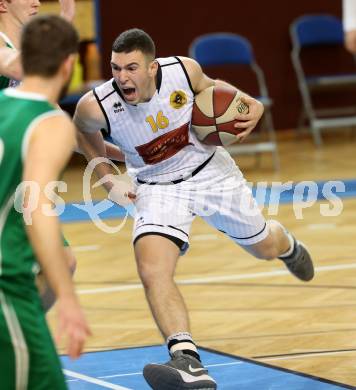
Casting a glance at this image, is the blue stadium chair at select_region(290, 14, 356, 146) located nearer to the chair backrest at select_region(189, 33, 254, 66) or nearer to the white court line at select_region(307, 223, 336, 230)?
the chair backrest at select_region(189, 33, 254, 66)

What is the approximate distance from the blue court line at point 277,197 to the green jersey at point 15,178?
6.33m

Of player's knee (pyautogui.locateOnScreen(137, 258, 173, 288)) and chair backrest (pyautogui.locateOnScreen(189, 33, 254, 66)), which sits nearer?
player's knee (pyautogui.locateOnScreen(137, 258, 173, 288))

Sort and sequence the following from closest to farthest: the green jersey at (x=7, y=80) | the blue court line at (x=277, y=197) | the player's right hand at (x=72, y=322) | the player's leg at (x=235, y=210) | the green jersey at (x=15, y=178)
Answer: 1. the player's right hand at (x=72, y=322)
2. the green jersey at (x=15, y=178)
3. the green jersey at (x=7, y=80)
4. the player's leg at (x=235, y=210)
5. the blue court line at (x=277, y=197)

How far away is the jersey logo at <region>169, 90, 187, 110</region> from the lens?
18.4ft

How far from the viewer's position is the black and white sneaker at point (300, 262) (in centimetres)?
648

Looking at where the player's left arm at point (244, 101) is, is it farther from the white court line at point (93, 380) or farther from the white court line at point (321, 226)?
the white court line at point (321, 226)

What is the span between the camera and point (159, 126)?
557cm

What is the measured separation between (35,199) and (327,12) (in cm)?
1163

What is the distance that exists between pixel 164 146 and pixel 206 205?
0.39 meters

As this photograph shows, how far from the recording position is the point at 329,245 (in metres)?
8.30

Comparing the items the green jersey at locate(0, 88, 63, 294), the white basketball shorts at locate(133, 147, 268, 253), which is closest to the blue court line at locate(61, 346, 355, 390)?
the white basketball shorts at locate(133, 147, 268, 253)

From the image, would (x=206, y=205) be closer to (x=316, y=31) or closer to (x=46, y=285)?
(x=46, y=285)

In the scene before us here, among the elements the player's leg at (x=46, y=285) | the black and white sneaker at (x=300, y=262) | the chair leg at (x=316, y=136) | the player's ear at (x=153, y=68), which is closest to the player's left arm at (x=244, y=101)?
the player's ear at (x=153, y=68)


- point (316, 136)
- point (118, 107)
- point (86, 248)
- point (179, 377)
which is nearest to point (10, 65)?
point (118, 107)
